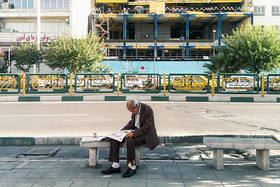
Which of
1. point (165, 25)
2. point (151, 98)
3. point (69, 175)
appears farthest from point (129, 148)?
point (165, 25)

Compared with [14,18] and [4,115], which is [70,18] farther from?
[4,115]

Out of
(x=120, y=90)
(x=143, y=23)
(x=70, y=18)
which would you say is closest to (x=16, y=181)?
(x=120, y=90)

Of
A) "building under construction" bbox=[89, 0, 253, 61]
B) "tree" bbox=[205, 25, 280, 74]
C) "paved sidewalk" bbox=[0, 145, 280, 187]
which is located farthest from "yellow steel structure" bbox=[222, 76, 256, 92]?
"building under construction" bbox=[89, 0, 253, 61]

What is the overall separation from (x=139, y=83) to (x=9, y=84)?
674 cm

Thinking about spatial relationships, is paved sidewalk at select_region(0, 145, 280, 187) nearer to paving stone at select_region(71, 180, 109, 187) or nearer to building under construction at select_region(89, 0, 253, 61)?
paving stone at select_region(71, 180, 109, 187)

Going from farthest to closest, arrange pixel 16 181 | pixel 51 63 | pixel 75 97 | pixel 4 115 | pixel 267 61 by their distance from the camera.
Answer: pixel 51 63
pixel 267 61
pixel 75 97
pixel 4 115
pixel 16 181

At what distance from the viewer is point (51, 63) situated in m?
28.0

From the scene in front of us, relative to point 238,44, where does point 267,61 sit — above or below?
below

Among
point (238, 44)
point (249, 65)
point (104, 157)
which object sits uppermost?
point (238, 44)

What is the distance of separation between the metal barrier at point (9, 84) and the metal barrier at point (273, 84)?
1278 cm

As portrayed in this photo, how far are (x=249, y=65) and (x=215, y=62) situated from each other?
3.04m

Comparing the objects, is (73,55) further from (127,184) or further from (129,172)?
(127,184)

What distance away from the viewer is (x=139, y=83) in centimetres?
1537

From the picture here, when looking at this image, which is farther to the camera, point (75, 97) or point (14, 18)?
point (14, 18)
